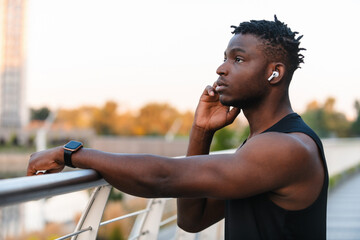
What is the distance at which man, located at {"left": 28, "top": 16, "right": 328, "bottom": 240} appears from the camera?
1437 mm

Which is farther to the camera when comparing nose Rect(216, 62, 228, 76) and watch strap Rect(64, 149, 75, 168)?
nose Rect(216, 62, 228, 76)

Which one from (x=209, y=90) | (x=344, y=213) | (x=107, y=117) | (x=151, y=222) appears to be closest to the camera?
(x=209, y=90)

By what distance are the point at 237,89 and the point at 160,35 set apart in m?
63.6

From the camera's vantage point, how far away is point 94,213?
173 centimetres

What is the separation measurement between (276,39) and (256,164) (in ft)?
1.61

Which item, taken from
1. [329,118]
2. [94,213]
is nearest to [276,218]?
[94,213]

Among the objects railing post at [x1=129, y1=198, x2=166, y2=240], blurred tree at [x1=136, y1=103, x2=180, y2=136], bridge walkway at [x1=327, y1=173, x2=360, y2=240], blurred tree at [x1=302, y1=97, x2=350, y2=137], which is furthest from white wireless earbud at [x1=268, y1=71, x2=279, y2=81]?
blurred tree at [x1=136, y1=103, x2=180, y2=136]

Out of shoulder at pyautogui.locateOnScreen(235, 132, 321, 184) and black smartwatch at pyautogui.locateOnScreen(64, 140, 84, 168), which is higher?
shoulder at pyautogui.locateOnScreen(235, 132, 321, 184)

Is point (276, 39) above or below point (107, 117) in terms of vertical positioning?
above

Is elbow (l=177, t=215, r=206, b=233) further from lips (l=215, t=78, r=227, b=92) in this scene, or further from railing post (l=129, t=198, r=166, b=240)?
lips (l=215, t=78, r=227, b=92)

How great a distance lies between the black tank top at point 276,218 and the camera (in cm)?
152

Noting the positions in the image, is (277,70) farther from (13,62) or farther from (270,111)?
(13,62)

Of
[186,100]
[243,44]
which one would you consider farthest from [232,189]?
[186,100]

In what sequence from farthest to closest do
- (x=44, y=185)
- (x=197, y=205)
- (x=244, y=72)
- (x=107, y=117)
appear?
1. (x=107, y=117)
2. (x=197, y=205)
3. (x=244, y=72)
4. (x=44, y=185)
